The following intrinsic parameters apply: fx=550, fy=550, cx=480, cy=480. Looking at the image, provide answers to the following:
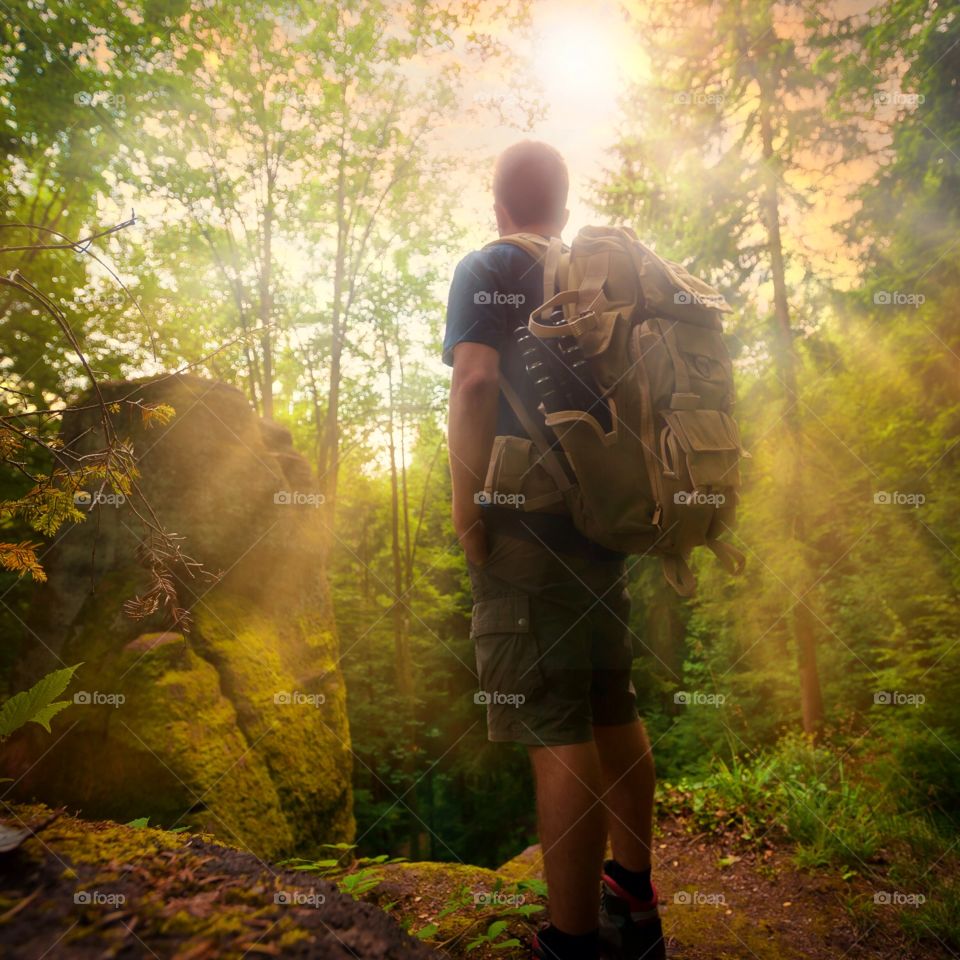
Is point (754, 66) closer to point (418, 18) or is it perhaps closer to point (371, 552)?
point (418, 18)

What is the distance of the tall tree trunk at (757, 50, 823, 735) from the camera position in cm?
800

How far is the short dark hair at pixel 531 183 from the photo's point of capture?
217 centimetres

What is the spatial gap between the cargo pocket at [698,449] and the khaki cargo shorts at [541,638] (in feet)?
1.46

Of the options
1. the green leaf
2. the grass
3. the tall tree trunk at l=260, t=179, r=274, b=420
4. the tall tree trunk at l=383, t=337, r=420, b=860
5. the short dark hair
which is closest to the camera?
the green leaf

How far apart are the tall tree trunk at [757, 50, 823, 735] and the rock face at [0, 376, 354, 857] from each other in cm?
673

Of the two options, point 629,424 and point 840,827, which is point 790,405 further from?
point 629,424

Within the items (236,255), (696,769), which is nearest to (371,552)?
(236,255)

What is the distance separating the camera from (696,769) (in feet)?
30.7

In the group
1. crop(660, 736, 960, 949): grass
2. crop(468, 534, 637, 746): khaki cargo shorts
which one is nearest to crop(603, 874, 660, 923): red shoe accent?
crop(468, 534, 637, 746): khaki cargo shorts

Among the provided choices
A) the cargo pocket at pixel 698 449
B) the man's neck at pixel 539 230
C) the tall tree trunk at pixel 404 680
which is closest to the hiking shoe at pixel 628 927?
the cargo pocket at pixel 698 449

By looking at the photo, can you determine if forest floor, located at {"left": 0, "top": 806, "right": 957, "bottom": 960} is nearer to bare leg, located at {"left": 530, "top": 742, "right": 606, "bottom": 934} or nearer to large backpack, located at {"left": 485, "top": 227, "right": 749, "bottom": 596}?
bare leg, located at {"left": 530, "top": 742, "right": 606, "bottom": 934}

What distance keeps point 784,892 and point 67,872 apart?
13.9ft

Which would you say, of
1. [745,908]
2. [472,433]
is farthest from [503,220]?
[745,908]

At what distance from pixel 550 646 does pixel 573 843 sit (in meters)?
0.55
